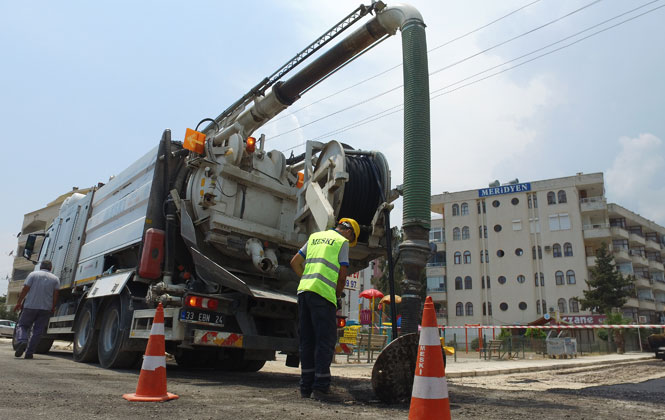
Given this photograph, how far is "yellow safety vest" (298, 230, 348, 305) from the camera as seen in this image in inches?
173

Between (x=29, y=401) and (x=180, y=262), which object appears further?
(x=180, y=262)

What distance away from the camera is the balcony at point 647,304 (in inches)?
1766

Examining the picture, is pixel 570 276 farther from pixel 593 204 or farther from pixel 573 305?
pixel 593 204

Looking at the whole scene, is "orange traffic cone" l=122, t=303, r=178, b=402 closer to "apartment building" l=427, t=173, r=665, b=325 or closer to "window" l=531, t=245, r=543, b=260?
"apartment building" l=427, t=173, r=665, b=325

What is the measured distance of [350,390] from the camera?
16.3 feet

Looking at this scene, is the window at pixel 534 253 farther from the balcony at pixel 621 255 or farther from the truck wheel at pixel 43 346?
the truck wheel at pixel 43 346

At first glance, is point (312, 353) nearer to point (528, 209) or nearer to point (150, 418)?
point (150, 418)

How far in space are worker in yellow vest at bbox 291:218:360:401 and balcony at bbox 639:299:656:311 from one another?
161ft

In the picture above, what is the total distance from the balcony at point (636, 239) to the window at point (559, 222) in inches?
280

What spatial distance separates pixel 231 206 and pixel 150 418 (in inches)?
156

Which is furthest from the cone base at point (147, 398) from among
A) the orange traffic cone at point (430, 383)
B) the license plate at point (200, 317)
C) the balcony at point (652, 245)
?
the balcony at point (652, 245)

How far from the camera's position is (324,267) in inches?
175

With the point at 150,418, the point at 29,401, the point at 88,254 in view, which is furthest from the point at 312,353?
the point at 88,254

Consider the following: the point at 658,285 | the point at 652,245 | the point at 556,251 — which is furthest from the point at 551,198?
the point at 658,285
